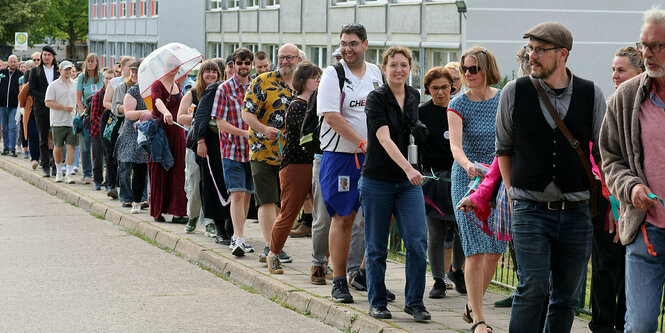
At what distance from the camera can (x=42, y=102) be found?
18.8 meters

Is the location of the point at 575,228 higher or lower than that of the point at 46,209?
higher

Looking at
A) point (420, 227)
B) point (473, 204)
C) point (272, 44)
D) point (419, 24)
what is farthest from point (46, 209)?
point (272, 44)

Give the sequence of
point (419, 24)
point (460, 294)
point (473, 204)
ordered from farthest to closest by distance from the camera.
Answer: point (419, 24)
point (460, 294)
point (473, 204)

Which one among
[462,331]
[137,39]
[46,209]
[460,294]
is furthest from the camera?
[137,39]

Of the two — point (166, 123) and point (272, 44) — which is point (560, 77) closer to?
point (166, 123)

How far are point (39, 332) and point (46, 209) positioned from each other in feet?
26.8

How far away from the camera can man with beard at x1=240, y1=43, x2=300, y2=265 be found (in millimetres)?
9555

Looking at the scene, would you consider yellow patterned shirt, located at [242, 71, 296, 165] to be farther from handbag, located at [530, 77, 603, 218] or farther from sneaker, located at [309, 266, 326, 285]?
handbag, located at [530, 77, 603, 218]

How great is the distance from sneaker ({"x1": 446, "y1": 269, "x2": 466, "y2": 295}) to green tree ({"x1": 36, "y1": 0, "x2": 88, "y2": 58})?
2899 inches

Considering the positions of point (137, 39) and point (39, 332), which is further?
point (137, 39)

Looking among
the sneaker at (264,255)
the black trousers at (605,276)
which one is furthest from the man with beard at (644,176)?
the sneaker at (264,255)

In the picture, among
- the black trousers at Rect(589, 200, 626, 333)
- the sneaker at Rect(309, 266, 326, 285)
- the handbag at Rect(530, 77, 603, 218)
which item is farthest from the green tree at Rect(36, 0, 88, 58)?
the handbag at Rect(530, 77, 603, 218)

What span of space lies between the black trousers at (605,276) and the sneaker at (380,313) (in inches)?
52.9

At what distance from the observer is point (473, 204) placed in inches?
253
